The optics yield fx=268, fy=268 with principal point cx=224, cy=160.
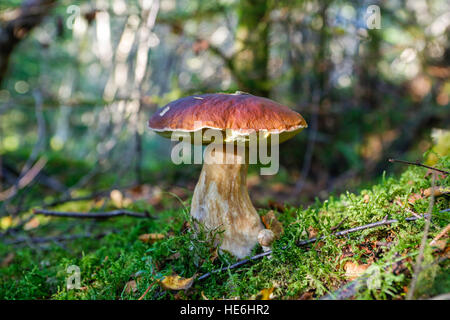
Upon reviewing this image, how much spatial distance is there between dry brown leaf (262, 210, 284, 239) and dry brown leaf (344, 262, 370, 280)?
44cm

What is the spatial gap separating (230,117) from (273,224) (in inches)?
33.8

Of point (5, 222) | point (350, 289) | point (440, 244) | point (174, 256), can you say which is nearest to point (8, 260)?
point (5, 222)

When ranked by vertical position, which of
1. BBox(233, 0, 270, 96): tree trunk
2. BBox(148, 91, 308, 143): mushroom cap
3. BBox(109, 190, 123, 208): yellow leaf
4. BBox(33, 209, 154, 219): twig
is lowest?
BBox(109, 190, 123, 208): yellow leaf

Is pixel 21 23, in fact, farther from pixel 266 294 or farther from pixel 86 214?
pixel 266 294

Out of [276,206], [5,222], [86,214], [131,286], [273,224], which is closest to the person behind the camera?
[131,286]

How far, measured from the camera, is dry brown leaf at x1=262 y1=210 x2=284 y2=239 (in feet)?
5.69

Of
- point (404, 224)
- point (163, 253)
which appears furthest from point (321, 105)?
point (163, 253)

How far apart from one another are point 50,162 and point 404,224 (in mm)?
6115

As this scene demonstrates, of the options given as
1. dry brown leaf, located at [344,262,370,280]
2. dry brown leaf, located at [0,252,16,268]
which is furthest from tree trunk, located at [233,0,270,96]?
dry brown leaf, located at [0,252,16,268]

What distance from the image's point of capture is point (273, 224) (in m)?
1.81

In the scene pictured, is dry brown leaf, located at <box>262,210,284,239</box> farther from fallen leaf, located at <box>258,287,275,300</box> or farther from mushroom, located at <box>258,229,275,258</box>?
fallen leaf, located at <box>258,287,275,300</box>

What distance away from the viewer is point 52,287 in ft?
5.75

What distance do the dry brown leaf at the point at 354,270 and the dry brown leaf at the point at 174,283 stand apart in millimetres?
770
